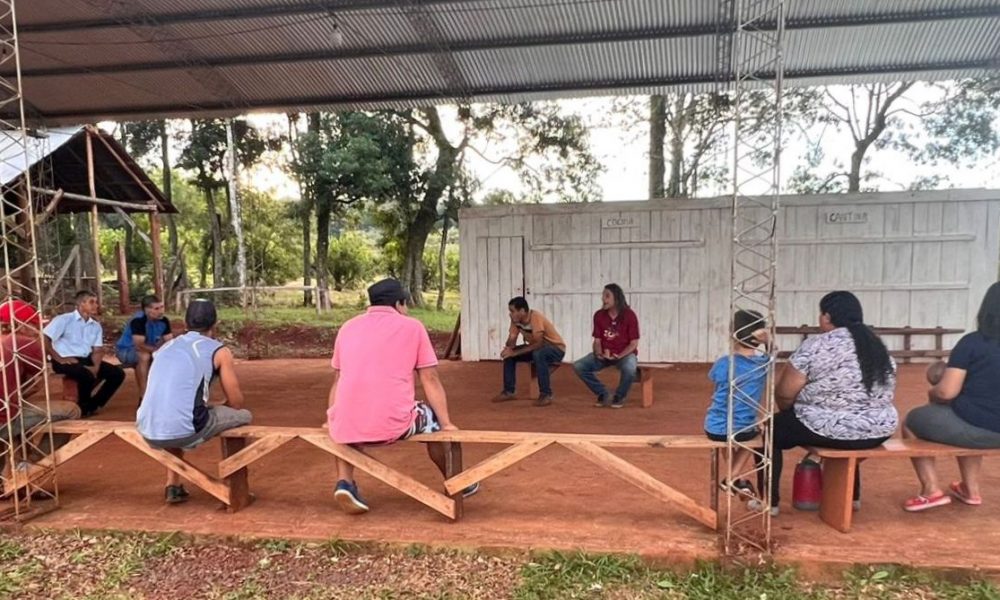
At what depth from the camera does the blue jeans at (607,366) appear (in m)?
6.12

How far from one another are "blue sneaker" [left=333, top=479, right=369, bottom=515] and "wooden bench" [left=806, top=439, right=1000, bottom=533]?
97.0 inches

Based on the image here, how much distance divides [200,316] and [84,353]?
3.55 meters

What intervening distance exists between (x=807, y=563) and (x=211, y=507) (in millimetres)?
3276

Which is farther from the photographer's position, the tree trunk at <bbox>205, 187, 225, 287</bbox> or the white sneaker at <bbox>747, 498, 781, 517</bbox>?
the tree trunk at <bbox>205, 187, 225, 287</bbox>

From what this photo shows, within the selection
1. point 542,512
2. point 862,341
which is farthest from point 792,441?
point 542,512

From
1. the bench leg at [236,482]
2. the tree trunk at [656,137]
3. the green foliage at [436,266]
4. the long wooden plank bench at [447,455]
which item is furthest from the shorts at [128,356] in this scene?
the green foliage at [436,266]

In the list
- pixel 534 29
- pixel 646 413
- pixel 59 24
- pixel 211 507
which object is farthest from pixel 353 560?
pixel 59 24

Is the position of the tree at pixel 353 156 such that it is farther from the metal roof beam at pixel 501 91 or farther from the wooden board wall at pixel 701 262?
the wooden board wall at pixel 701 262

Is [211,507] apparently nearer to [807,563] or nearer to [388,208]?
[807,563]

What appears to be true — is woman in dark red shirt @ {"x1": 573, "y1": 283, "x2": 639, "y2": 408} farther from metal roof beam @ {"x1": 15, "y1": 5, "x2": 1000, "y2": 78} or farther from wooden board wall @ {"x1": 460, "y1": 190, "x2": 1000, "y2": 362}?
metal roof beam @ {"x1": 15, "y1": 5, "x2": 1000, "y2": 78}

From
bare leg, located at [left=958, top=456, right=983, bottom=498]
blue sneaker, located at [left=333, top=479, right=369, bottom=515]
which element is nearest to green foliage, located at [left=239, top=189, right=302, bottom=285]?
blue sneaker, located at [left=333, top=479, right=369, bottom=515]

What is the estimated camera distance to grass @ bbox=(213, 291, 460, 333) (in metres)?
14.4

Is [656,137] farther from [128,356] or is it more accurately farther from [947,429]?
[947,429]

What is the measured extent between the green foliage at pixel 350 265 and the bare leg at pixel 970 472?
69.7ft
